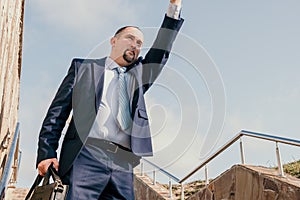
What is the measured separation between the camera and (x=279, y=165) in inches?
139

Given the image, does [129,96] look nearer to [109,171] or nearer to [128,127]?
[128,127]

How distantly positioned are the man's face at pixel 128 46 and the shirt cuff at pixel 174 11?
197 millimetres

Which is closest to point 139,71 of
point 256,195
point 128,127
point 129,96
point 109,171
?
point 129,96

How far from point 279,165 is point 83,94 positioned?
7.16ft

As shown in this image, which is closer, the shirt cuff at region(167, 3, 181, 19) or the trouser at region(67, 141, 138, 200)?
the trouser at region(67, 141, 138, 200)

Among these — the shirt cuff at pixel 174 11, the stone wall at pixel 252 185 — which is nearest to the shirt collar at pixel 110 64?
the shirt cuff at pixel 174 11

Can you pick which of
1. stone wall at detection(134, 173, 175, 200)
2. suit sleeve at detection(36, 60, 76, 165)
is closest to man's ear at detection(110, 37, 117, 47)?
suit sleeve at detection(36, 60, 76, 165)

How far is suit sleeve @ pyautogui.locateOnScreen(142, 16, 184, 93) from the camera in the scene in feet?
7.15

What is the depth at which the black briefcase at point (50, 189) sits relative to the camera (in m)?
1.82

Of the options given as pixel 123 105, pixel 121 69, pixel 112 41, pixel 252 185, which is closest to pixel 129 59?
pixel 121 69

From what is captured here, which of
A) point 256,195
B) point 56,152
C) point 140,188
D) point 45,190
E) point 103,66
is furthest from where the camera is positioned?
point 140,188

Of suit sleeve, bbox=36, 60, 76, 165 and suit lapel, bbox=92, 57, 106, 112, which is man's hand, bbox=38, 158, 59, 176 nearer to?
suit sleeve, bbox=36, 60, 76, 165

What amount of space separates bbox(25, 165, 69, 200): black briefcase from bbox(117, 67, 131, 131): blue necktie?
41cm

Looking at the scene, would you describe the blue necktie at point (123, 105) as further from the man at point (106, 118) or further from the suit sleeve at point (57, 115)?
the suit sleeve at point (57, 115)
